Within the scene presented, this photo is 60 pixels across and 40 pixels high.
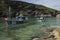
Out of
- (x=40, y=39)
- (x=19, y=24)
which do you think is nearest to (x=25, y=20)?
(x=19, y=24)

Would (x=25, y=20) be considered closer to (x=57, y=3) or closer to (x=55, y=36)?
(x=55, y=36)

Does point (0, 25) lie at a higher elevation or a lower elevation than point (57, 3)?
lower

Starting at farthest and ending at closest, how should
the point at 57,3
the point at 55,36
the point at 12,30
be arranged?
the point at 12,30 → the point at 55,36 → the point at 57,3

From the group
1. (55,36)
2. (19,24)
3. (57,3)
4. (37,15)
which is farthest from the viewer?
(37,15)

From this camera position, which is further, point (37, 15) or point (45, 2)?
point (37, 15)

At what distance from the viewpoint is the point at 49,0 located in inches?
29.5

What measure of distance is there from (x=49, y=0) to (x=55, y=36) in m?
2.03

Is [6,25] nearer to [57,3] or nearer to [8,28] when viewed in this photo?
[8,28]

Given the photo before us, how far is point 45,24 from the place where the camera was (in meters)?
3.84

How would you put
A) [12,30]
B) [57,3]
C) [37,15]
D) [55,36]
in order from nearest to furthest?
[57,3]
[55,36]
[12,30]
[37,15]

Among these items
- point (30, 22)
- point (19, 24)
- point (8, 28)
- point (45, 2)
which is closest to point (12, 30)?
point (8, 28)

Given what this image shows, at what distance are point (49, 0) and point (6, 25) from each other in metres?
3.28

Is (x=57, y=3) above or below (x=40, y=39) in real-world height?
above

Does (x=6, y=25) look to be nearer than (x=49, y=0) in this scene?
No
